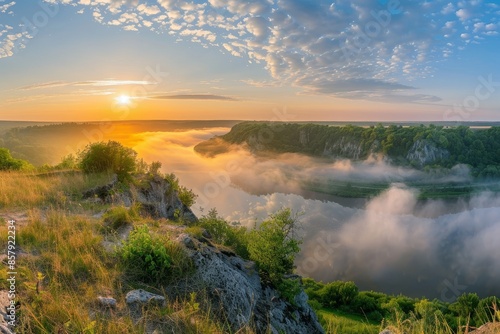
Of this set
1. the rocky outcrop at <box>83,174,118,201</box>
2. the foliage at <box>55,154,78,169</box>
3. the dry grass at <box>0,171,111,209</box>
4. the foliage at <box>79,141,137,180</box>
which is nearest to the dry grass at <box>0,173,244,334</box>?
the dry grass at <box>0,171,111,209</box>

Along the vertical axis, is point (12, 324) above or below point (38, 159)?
above

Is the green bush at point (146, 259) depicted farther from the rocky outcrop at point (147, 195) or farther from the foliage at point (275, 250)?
the rocky outcrop at point (147, 195)

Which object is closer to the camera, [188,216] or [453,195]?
[188,216]

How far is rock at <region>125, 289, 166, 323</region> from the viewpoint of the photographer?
5.61 m

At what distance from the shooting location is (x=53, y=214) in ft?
33.4

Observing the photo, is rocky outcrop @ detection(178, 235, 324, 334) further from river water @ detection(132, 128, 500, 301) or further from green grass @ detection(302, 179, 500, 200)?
green grass @ detection(302, 179, 500, 200)

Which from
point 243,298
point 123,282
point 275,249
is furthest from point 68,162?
point 243,298

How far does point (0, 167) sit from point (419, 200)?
182m

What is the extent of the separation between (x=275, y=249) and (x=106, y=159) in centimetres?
1310

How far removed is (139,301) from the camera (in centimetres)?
582

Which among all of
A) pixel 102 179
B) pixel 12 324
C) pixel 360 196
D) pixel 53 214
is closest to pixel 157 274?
pixel 12 324

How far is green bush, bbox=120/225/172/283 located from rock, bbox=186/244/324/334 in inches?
30.4

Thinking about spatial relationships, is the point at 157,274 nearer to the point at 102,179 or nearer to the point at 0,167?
the point at 102,179

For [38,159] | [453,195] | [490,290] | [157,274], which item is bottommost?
[490,290]
